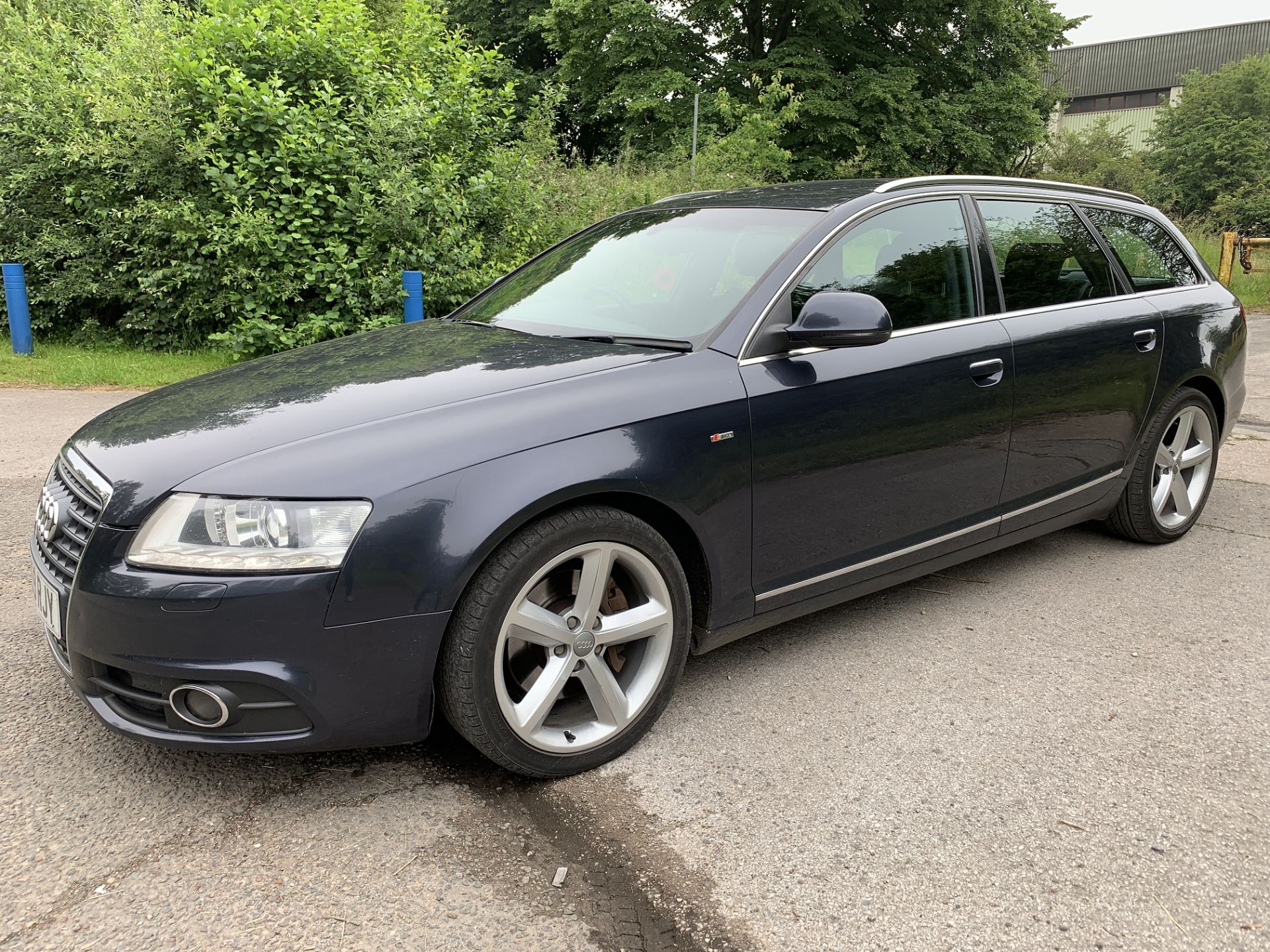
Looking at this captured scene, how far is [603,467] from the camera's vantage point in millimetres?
2549

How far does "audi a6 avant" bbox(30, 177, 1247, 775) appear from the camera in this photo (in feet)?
7.39

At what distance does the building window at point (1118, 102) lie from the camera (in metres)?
56.2

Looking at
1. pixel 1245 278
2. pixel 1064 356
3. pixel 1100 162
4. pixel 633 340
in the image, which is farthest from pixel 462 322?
pixel 1100 162

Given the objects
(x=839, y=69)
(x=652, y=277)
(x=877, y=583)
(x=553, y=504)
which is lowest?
(x=877, y=583)

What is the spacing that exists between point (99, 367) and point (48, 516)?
7006mm

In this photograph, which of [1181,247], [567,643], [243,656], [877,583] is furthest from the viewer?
[1181,247]

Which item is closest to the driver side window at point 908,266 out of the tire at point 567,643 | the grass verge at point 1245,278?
the tire at point 567,643

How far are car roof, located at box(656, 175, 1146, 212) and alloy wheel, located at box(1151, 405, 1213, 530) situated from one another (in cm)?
124

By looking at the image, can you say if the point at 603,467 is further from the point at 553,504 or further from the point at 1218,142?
the point at 1218,142

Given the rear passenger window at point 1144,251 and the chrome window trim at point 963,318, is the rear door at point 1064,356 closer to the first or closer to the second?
the chrome window trim at point 963,318

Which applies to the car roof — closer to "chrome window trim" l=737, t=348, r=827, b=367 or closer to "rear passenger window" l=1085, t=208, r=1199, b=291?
"rear passenger window" l=1085, t=208, r=1199, b=291

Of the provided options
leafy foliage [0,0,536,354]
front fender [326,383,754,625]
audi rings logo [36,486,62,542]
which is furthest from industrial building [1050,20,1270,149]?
audi rings logo [36,486,62,542]

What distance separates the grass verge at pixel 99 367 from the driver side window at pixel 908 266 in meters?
6.83

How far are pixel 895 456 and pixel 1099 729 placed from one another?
1024 mm
